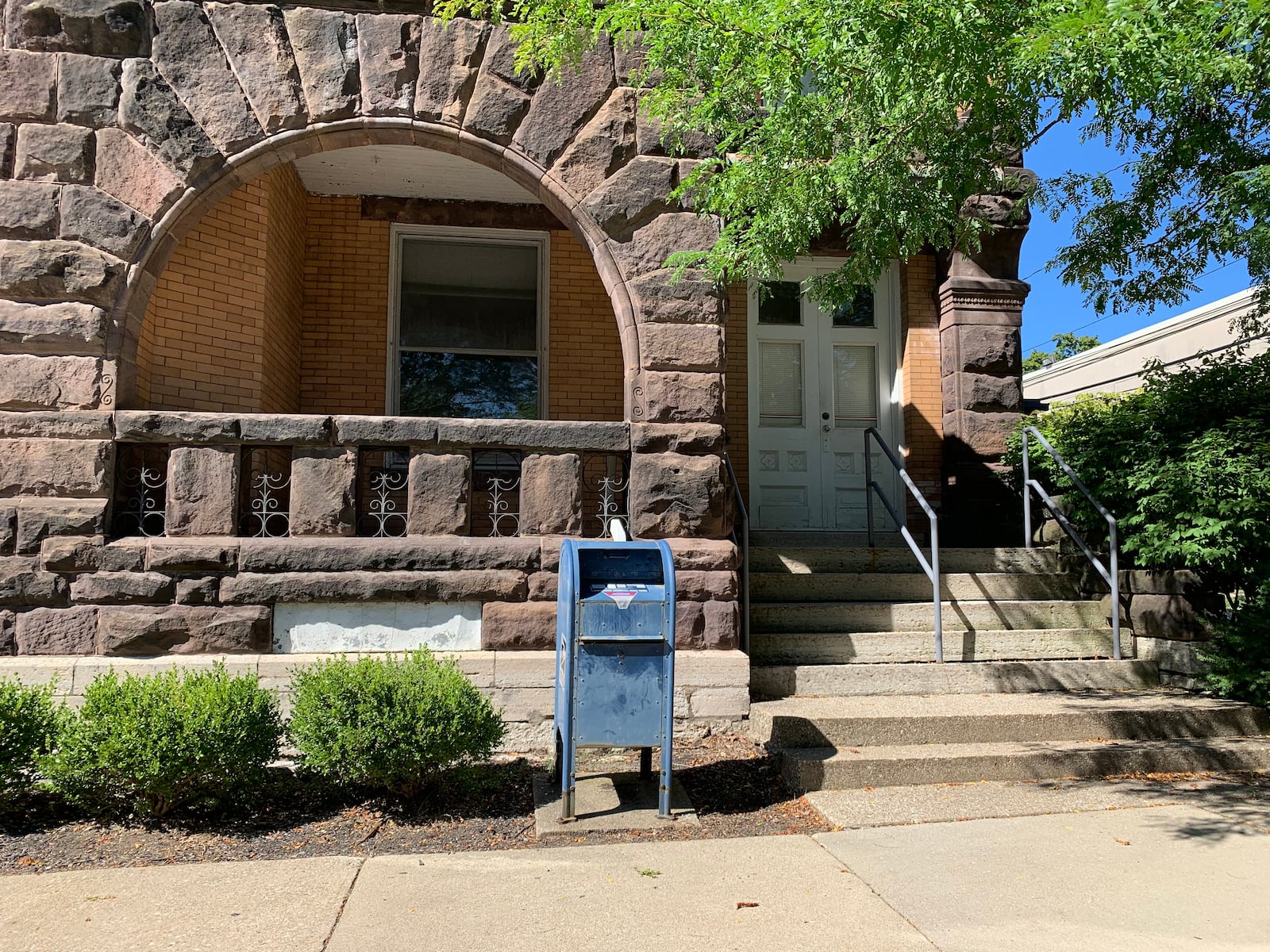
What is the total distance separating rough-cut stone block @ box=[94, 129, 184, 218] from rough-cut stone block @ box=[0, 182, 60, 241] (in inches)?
12.6

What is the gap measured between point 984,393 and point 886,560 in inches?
99.4

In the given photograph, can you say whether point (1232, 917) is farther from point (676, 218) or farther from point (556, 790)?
point (676, 218)

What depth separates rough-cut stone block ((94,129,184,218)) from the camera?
6.04 metres

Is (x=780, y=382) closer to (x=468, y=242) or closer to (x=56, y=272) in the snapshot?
(x=468, y=242)

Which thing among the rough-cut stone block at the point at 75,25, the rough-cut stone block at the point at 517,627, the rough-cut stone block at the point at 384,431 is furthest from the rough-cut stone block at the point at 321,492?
the rough-cut stone block at the point at 75,25

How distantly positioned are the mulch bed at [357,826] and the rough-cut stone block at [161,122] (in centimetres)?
396

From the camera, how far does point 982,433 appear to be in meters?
9.37

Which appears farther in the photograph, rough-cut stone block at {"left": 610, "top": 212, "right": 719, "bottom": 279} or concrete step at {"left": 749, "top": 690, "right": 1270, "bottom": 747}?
rough-cut stone block at {"left": 610, "top": 212, "right": 719, "bottom": 279}

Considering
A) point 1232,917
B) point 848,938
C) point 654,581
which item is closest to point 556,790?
point 654,581

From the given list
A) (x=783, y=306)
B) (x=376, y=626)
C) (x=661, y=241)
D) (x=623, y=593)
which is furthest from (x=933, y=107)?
(x=783, y=306)

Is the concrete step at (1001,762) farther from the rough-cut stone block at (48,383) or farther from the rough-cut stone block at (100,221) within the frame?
the rough-cut stone block at (100,221)

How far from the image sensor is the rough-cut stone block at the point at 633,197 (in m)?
6.46

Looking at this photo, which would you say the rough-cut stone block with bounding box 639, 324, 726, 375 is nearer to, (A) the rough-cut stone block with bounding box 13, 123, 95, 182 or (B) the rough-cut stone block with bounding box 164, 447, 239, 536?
(B) the rough-cut stone block with bounding box 164, 447, 239, 536

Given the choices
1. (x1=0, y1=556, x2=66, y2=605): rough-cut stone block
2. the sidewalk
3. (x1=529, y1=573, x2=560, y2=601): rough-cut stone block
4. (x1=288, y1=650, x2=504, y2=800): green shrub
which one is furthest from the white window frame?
the sidewalk
